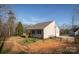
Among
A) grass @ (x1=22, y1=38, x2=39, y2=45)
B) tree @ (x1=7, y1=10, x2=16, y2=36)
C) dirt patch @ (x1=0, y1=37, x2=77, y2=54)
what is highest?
tree @ (x1=7, y1=10, x2=16, y2=36)

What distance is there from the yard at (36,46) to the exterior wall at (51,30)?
8cm

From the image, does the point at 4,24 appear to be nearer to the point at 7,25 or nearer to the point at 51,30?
the point at 7,25

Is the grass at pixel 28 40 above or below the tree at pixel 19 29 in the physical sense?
below

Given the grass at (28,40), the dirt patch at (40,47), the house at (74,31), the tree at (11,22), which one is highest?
the tree at (11,22)

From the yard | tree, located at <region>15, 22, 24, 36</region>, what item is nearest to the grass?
the yard

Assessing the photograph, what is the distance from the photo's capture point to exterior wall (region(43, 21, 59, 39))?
2640 mm

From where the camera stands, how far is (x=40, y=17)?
2625 mm

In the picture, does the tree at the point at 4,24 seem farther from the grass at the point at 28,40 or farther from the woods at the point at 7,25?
the grass at the point at 28,40

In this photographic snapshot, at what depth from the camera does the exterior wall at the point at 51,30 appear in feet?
8.66

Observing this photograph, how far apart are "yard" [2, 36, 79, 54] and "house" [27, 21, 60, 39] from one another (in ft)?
0.29

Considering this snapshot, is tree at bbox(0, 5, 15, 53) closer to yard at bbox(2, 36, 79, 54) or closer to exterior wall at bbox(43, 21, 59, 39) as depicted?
yard at bbox(2, 36, 79, 54)

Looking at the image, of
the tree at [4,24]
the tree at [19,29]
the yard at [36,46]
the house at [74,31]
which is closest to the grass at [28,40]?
the yard at [36,46]
